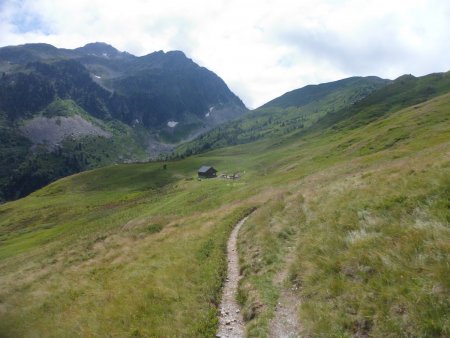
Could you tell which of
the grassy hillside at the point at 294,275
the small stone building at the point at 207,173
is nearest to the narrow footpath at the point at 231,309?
the grassy hillside at the point at 294,275

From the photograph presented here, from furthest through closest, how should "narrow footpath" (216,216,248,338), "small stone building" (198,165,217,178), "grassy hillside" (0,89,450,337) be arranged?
"small stone building" (198,165,217,178) < "narrow footpath" (216,216,248,338) < "grassy hillside" (0,89,450,337)

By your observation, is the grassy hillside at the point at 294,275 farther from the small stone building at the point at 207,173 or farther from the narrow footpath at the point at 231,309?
the small stone building at the point at 207,173

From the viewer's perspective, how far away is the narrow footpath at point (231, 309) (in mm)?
14061

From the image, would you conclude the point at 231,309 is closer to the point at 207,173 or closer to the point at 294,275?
the point at 294,275

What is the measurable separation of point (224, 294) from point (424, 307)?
9965mm

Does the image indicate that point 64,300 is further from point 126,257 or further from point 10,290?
point 10,290

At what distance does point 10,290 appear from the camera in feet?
96.7

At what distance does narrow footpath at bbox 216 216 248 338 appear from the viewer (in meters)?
14.1

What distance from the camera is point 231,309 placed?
52.6 ft

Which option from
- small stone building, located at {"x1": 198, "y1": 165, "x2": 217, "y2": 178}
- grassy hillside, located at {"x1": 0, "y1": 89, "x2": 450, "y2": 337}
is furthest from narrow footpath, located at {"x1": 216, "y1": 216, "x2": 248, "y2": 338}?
small stone building, located at {"x1": 198, "y1": 165, "x2": 217, "y2": 178}

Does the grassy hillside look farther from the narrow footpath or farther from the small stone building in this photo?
the small stone building

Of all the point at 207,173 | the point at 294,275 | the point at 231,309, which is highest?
the point at 207,173

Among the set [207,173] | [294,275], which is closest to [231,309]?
[294,275]

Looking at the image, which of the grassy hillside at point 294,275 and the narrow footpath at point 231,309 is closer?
the grassy hillside at point 294,275
